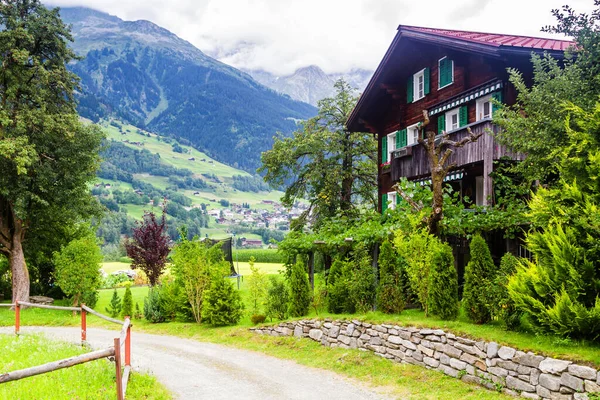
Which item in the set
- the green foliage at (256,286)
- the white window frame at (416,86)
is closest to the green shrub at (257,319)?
the green foliage at (256,286)

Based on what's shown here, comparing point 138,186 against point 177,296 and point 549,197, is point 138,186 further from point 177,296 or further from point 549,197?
point 549,197

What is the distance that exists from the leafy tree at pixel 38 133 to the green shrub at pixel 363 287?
15.9 metres

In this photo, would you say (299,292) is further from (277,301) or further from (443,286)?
(443,286)

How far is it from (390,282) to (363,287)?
1028 millimetres

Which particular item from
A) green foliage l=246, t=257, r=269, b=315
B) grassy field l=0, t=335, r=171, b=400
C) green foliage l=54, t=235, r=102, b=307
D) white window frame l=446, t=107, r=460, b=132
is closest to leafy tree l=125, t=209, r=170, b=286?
green foliage l=54, t=235, r=102, b=307

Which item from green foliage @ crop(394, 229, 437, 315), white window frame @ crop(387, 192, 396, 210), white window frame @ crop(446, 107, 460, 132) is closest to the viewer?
green foliage @ crop(394, 229, 437, 315)

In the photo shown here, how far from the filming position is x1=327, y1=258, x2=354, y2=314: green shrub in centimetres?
1525

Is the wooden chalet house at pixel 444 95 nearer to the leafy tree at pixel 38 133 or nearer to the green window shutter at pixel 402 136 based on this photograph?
the green window shutter at pixel 402 136

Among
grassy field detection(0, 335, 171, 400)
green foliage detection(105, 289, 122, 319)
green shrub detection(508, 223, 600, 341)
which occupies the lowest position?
green foliage detection(105, 289, 122, 319)

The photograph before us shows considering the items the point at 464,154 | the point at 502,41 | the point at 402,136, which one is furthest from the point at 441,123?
the point at 464,154

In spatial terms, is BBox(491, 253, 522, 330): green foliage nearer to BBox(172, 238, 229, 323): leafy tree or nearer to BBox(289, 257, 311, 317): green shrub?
BBox(289, 257, 311, 317): green shrub

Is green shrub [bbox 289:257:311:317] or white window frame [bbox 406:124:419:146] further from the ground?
white window frame [bbox 406:124:419:146]

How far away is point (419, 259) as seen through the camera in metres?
12.9

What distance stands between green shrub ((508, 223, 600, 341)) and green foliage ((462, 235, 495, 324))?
1701 mm
